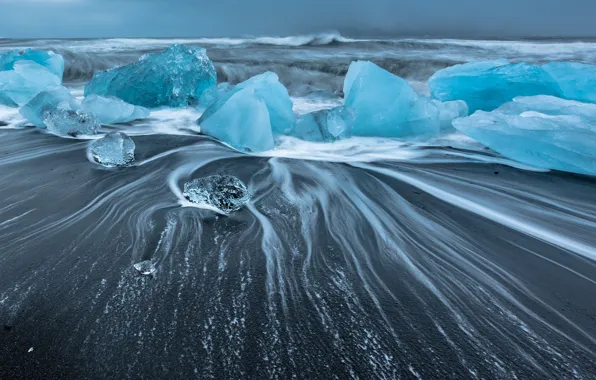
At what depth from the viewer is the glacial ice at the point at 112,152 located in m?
2.86

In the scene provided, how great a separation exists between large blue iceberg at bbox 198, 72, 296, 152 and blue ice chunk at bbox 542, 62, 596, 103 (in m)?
2.97

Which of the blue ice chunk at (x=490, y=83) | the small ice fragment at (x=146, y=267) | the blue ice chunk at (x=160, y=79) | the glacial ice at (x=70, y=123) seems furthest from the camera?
the blue ice chunk at (x=160, y=79)

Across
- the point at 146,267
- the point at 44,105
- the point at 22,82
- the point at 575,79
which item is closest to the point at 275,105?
the point at 44,105

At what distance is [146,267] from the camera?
1.62 metres

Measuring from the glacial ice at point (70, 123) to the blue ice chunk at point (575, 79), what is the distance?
4796mm

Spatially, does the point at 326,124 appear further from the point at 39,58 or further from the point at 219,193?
the point at 39,58

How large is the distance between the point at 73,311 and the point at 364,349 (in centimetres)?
98

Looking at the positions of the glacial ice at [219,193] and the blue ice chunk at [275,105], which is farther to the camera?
the blue ice chunk at [275,105]

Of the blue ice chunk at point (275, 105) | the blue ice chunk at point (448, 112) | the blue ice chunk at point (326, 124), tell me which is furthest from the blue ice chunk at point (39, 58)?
the blue ice chunk at point (448, 112)

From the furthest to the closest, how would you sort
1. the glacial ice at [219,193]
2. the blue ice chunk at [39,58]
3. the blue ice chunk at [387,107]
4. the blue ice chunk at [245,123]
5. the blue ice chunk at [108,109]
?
1. the blue ice chunk at [39,58]
2. the blue ice chunk at [108,109]
3. the blue ice chunk at [387,107]
4. the blue ice chunk at [245,123]
5. the glacial ice at [219,193]

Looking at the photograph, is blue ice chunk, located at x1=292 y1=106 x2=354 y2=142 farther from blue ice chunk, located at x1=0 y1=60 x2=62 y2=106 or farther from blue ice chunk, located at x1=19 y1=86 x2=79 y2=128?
blue ice chunk, located at x1=0 y1=60 x2=62 y2=106

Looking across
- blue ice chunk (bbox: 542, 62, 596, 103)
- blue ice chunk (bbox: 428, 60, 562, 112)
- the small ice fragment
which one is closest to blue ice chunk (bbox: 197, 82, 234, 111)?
blue ice chunk (bbox: 428, 60, 562, 112)

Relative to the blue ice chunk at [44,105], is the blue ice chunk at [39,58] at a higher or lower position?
higher

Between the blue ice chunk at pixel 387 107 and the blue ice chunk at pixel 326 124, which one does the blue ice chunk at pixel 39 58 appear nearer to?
the blue ice chunk at pixel 326 124
